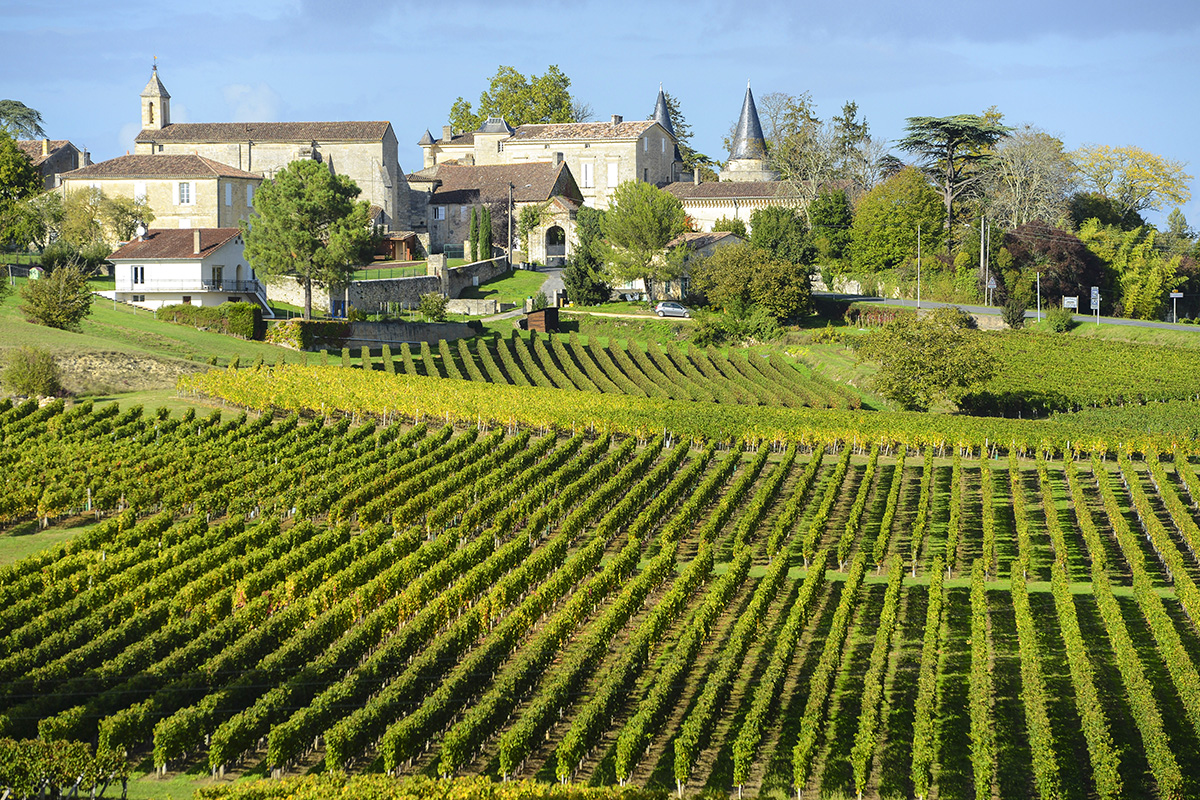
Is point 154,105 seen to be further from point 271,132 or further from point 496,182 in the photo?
point 496,182

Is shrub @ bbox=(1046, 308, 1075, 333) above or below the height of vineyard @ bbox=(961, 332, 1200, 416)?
above

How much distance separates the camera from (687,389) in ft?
156

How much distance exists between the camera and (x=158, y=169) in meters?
69.8

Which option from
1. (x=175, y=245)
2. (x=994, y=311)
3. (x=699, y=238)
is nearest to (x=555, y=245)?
(x=699, y=238)

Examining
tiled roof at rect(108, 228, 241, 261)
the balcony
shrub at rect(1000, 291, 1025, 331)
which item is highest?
tiled roof at rect(108, 228, 241, 261)

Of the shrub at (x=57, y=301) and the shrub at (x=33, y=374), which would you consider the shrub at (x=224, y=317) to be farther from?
the shrub at (x=33, y=374)

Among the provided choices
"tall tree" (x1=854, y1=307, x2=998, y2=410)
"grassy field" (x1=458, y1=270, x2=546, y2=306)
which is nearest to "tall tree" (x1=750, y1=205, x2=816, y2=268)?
"grassy field" (x1=458, y1=270, x2=546, y2=306)

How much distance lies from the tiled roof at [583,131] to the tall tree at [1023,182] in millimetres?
24412

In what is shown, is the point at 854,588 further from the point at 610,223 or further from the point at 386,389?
the point at 610,223

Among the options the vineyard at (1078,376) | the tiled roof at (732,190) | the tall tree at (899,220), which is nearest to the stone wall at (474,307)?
the tiled roof at (732,190)

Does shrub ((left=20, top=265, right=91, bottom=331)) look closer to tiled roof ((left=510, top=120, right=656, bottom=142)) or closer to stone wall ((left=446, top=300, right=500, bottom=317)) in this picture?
stone wall ((left=446, top=300, right=500, bottom=317))

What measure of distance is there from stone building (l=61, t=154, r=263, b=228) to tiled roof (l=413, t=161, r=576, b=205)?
14.8 m

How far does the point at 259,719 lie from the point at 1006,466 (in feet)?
89.5

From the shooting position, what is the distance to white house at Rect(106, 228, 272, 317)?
56719mm
